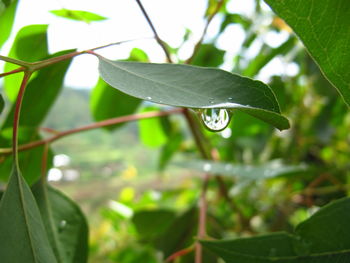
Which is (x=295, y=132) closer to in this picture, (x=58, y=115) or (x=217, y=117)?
(x=217, y=117)

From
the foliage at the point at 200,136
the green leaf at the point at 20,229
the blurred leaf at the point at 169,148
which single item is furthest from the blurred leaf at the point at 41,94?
the blurred leaf at the point at 169,148

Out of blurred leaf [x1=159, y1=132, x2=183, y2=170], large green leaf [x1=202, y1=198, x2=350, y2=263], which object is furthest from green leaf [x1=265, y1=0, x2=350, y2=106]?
blurred leaf [x1=159, y1=132, x2=183, y2=170]

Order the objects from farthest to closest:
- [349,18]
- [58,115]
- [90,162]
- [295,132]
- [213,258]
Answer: [90,162]
[58,115]
[295,132]
[213,258]
[349,18]

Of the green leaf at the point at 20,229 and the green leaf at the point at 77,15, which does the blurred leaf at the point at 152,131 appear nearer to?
the green leaf at the point at 77,15

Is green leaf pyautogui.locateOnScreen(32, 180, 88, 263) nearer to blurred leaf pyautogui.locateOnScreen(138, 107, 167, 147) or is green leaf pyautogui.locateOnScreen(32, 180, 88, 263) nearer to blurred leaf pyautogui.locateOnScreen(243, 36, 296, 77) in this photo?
blurred leaf pyautogui.locateOnScreen(243, 36, 296, 77)

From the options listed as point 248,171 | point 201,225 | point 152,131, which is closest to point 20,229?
point 201,225

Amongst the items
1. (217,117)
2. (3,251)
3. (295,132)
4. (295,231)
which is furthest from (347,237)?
(295,132)
